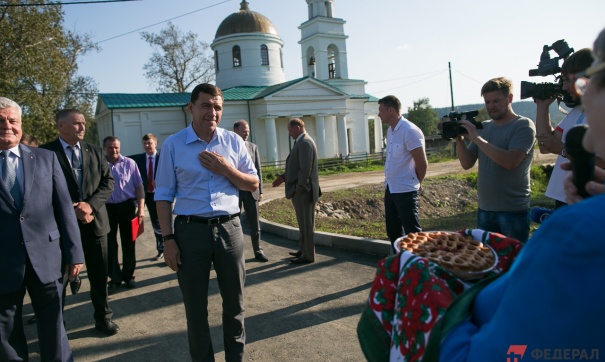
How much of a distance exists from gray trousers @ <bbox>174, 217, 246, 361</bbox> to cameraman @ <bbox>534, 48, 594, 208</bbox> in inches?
93.5

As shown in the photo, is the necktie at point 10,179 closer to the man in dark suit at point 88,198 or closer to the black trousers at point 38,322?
the black trousers at point 38,322

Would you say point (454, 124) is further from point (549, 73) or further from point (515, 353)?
point (515, 353)

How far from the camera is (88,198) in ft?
14.8

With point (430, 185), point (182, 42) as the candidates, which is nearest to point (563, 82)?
point (430, 185)

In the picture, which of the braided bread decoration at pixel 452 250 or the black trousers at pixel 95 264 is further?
the black trousers at pixel 95 264

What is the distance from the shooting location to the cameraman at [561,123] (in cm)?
282

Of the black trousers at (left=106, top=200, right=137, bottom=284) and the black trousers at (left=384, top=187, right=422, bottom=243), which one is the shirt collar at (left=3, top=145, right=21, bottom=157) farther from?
the black trousers at (left=384, top=187, right=422, bottom=243)

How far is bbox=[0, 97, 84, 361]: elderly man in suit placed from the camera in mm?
3008

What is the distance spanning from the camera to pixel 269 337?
402 centimetres

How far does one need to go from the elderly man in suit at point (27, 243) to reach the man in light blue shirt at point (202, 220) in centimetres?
88

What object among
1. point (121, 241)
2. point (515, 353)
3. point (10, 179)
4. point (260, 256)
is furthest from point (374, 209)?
point (515, 353)

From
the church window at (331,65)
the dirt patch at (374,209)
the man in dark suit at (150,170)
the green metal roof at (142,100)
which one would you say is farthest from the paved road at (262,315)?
the church window at (331,65)

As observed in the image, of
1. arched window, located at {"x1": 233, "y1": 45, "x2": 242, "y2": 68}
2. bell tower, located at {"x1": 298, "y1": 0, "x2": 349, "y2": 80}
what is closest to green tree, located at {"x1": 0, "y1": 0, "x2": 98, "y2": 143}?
arched window, located at {"x1": 233, "y1": 45, "x2": 242, "y2": 68}

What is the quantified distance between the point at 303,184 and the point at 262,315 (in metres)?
2.44
